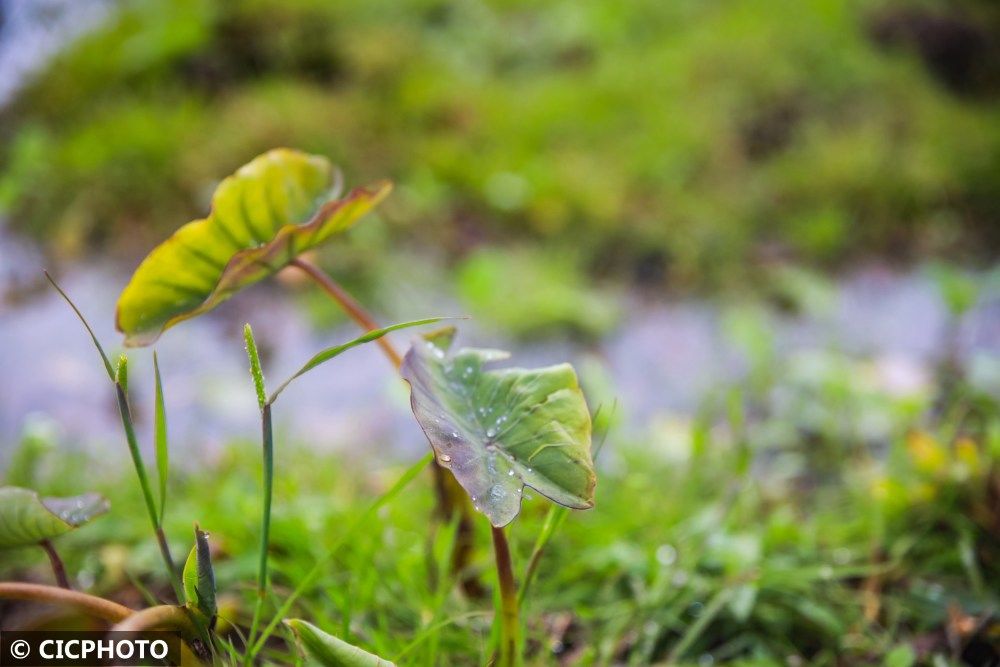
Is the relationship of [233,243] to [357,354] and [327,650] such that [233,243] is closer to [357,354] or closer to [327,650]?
[327,650]

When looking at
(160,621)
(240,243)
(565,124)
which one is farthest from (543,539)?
(565,124)

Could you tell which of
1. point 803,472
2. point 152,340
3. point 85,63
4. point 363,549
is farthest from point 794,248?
point 85,63

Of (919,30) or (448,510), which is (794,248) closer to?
(919,30)

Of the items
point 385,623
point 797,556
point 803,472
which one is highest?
point 385,623

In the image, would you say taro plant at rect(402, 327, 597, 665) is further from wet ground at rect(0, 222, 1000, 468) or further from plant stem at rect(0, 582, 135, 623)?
wet ground at rect(0, 222, 1000, 468)

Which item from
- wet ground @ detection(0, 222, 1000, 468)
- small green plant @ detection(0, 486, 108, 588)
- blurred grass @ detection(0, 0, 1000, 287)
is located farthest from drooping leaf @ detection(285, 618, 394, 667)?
blurred grass @ detection(0, 0, 1000, 287)

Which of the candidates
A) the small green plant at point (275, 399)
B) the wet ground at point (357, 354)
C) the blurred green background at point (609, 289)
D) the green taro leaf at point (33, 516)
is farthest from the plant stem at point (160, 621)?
the wet ground at point (357, 354)

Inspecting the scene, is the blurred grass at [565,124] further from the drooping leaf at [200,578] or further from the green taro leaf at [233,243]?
the drooping leaf at [200,578]
